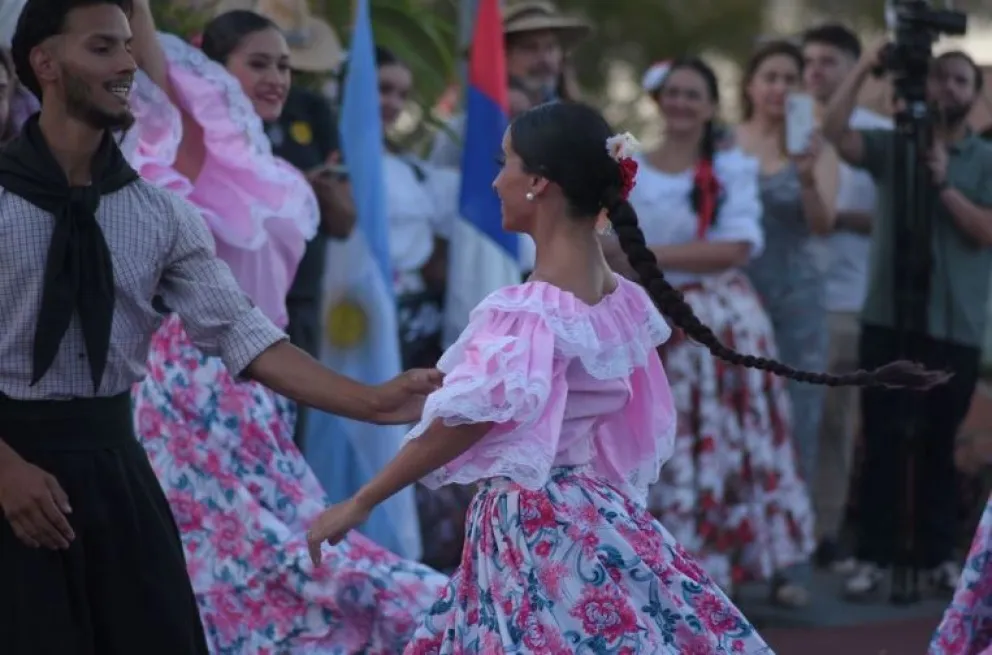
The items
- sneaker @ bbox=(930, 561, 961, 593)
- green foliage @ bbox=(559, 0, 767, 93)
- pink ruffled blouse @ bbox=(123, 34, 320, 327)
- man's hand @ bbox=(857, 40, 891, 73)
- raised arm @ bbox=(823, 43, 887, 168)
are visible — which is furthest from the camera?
green foliage @ bbox=(559, 0, 767, 93)

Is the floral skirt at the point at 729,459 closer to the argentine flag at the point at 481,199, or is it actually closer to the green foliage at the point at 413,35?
the argentine flag at the point at 481,199

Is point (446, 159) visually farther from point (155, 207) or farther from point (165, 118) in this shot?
point (155, 207)

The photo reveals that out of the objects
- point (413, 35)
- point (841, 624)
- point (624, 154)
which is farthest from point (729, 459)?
point (624, 154)

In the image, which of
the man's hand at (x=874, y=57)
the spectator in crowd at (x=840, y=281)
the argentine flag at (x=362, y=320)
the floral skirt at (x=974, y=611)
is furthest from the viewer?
the spectator in crowd at (x=840, y=281)

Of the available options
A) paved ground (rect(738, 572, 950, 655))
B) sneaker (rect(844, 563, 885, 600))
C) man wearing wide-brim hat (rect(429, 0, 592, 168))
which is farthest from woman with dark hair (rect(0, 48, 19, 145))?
sneaker (rect(844, 563, 885, 600))

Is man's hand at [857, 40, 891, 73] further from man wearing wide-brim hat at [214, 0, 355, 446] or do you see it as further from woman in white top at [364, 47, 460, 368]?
man wearing wide-brim hat at [214, 0, 355, 446]

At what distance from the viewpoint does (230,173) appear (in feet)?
19.2

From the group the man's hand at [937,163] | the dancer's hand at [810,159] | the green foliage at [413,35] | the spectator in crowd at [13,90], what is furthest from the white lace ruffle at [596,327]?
the green foliage at [413,35]

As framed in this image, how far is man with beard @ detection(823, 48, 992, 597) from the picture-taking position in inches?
325

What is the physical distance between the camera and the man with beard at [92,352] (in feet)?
12.6

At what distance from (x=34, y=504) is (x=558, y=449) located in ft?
3.80

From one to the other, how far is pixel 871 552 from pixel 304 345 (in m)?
2.91

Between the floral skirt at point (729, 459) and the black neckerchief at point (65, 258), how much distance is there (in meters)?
4.02

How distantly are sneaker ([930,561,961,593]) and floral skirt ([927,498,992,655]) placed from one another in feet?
10.9
